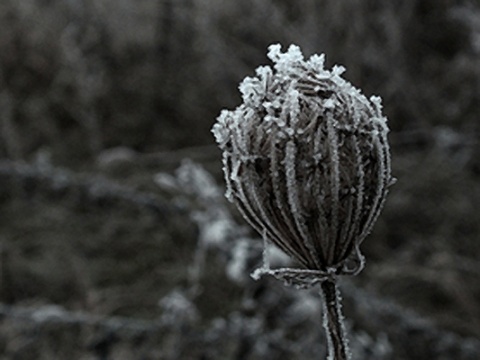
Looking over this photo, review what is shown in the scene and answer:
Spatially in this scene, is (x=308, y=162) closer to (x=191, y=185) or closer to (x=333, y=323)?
(x=333, y=323)

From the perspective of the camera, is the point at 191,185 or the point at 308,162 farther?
the point at 191,185

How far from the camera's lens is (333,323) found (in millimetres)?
685

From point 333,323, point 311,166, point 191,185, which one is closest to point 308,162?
point 311,166

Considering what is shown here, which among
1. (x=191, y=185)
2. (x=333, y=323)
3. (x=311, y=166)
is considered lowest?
(x=333, y=323)

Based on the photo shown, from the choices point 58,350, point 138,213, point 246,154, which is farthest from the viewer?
point 138,213

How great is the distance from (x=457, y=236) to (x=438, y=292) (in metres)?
0.33

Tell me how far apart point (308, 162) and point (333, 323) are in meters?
0.14

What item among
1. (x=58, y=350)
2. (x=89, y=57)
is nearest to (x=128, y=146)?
(x=89, y=57)

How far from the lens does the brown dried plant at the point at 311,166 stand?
68 centimetres

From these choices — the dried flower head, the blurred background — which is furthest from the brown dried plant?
the blurred background

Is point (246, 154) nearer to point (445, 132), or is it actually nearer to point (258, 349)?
point (258, 349)

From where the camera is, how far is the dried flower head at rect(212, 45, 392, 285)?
68 centimetres

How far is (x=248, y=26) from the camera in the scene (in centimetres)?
471

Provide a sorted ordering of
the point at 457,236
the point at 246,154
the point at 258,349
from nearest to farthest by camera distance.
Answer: the point at 246,154, the point at 258,349, the point at 457,236
